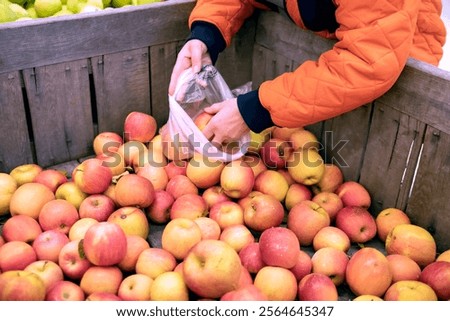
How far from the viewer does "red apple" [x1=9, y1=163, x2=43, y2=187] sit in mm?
2215

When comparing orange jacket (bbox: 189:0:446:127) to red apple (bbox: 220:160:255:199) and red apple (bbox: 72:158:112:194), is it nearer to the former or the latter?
red apple (bbox: 220:160:255:199)

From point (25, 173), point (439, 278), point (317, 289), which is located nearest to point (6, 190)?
point (25, 173)

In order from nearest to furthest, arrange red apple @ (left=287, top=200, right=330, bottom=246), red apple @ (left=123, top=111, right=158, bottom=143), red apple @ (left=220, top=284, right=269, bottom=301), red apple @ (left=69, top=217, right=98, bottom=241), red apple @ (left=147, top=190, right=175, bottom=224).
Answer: red apple @ (left=220, top=284, right=269, bottom=301) < red apple @ (left=69, top=217, right=98, bottom=241) < red apple @ (left=287, top=200, right=330, bottom=246) < red apple @ (left=147, top=190, right=175, bottom=224) < red apple @ (left=123, top=111, right=158, bottom=143)

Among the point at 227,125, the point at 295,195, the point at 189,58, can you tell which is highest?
the point at 189,58

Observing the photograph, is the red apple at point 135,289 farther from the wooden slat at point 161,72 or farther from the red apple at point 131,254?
the wooden slat at point 161,72

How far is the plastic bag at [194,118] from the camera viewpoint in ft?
7.14

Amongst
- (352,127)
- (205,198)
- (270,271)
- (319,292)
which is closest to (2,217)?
(205,198)

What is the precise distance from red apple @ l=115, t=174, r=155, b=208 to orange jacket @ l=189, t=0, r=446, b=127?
0.57 meters

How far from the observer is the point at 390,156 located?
210 centimetres

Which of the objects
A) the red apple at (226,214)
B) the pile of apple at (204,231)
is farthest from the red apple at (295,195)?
the red apple at (226,214)

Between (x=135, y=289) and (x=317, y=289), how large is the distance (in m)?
0.60

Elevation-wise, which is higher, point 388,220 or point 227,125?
point 227,125

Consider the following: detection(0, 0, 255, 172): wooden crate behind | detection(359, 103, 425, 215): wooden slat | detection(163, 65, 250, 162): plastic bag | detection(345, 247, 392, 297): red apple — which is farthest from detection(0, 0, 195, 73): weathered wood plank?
detection(345, 247, 392, 297): red apple

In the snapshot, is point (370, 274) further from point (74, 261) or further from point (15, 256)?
point (15, 256)
